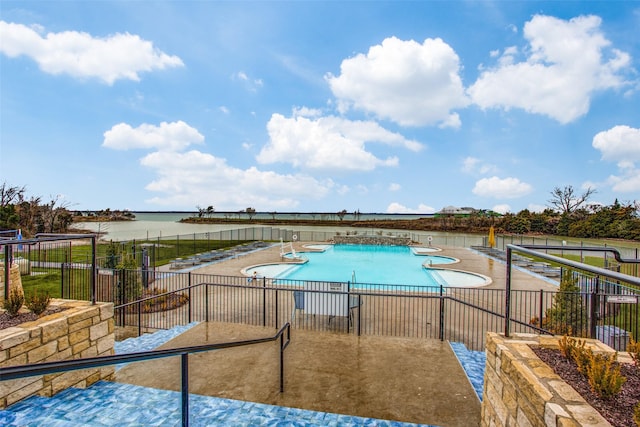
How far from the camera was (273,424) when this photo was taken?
3.14 meters

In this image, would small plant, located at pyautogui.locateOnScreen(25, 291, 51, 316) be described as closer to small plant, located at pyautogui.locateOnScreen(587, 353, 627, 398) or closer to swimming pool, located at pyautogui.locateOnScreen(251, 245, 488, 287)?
small plant, located at pyautogui.locateOnScreen(587, 353, 627, 398)

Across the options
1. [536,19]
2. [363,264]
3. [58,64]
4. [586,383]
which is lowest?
[363,264]

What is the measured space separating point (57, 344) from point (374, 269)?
15.3 metres

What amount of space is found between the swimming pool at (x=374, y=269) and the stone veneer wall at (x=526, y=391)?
27.2 ft

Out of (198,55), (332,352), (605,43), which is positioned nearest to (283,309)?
(332,352)

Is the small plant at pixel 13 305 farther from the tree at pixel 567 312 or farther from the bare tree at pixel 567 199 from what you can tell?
the bare tree at pixel 567 199

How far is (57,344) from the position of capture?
3475 mm

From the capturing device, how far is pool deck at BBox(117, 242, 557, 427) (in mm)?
3602

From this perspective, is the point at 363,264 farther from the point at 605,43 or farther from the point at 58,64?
the point at 58,64

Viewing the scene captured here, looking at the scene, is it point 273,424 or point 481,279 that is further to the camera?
point 481,279

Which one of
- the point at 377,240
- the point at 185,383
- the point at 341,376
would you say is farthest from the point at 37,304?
the point at 377,240

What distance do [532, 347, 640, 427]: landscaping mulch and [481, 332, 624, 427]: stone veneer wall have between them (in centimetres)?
7

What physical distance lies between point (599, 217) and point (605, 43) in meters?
28.5

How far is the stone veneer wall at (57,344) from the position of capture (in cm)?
306
